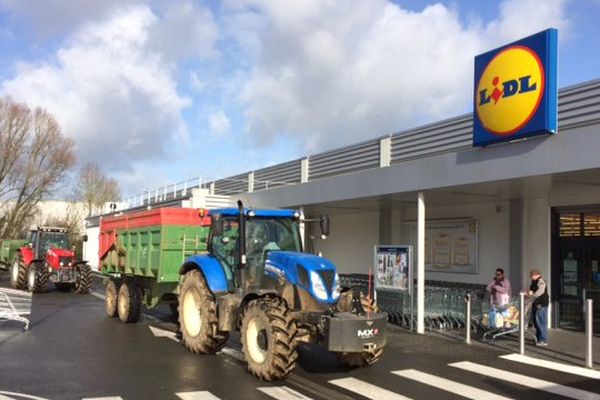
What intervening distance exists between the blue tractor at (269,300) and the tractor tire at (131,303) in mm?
3062

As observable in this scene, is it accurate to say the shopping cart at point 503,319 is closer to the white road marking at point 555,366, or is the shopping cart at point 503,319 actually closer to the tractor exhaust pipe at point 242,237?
the white road marking at point 555,366

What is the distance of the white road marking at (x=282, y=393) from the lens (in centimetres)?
758

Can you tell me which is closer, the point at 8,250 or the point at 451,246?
the point at 451,246

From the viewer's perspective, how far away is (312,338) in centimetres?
845

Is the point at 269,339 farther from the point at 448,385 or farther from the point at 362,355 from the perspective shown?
the point at 448,385

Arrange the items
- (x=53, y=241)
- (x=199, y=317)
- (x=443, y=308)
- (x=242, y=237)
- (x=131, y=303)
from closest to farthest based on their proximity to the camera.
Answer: (x=242, y=237)
(x=199, y=317)
(x=131, y=303)
(x=443, y=308)
(x=53, y=241)

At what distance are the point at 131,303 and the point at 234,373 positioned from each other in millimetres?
5685

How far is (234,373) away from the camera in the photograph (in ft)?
29.1

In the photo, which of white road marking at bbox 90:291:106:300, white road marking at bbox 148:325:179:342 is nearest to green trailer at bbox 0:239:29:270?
white road marking at bbox 90:291:106:300

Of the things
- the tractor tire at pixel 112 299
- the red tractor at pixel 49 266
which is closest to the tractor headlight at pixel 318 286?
the tractor tire at pixel 112 299

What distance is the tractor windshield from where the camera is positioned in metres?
24.0

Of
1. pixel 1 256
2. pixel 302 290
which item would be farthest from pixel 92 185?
pixel 302 290

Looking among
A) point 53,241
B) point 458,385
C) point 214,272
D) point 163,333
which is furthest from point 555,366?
point 53,241

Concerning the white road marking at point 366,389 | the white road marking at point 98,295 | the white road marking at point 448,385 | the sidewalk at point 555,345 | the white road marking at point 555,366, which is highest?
A: the sidewalk at point 555,345
